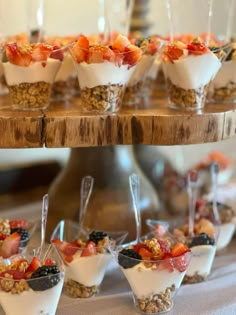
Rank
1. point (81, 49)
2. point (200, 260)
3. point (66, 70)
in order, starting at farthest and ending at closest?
point (66, 70), point (200, 260), point (81, 49)

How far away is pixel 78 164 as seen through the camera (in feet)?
4.17

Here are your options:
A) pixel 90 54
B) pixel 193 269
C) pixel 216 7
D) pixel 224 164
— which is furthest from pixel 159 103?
pixel 216 7

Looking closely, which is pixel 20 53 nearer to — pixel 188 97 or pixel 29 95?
pixel 29 95

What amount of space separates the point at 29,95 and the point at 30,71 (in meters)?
0.04

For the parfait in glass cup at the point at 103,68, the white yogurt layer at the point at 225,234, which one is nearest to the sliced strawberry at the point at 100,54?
the parfait in glass cup at the point at 103,68

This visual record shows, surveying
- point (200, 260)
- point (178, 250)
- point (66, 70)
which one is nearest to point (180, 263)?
point (178, 250)

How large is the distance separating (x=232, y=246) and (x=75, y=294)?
1.31 feet

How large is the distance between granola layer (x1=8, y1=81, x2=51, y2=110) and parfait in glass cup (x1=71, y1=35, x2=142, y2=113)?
0.25ft

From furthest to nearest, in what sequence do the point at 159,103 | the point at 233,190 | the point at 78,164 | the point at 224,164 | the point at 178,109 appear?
the point at 224,164, the point at 233,190, the point at 78,164, the point at 159,103, the point at 178,109

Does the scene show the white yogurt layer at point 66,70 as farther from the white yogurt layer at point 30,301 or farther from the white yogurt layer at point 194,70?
the white yogurt layer at point 30,301

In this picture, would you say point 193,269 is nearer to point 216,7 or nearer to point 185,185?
point 185,185

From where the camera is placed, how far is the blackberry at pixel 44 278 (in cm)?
89

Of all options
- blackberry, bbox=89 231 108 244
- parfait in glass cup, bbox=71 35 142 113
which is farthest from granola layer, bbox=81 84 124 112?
blackberry, bbox=89 231 108 244

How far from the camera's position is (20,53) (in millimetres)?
1013
